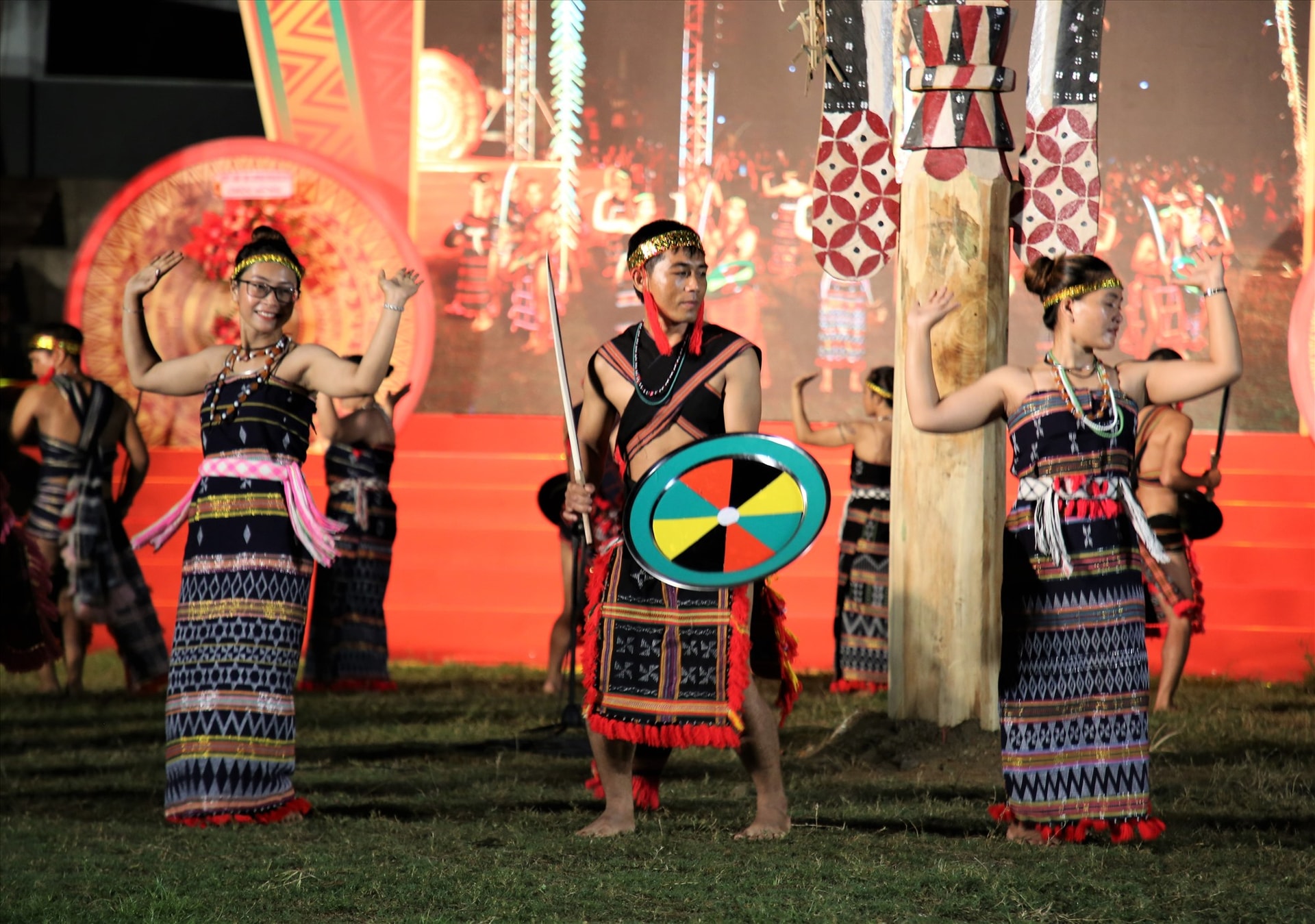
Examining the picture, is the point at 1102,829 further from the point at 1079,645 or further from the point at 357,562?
the point at 357,562

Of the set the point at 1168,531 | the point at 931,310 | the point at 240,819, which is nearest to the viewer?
the point at 931,310

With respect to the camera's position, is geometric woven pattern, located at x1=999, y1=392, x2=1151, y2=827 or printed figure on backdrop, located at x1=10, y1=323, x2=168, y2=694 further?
printed figure on backdrop, located at x1=10, y1=323, x2=168, y2=694

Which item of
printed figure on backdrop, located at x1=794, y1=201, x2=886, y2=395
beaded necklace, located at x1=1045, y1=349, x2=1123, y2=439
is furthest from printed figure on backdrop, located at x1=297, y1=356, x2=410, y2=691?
beaded necklace, located at x1=1045, y1=349, x2=1123, y2=439

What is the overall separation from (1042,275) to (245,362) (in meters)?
2.27

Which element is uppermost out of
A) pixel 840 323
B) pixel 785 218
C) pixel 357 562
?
pixel 785 218

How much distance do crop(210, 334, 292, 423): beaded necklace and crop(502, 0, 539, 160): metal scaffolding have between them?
500cm

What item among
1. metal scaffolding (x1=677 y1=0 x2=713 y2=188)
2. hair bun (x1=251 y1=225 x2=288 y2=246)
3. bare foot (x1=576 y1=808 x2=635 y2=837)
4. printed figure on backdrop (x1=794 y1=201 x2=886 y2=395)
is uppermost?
metal scaffolding (x1=677 y1=0 x2=713 y2=188)

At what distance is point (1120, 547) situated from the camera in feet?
14.7

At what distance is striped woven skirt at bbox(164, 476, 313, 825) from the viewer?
4918mm

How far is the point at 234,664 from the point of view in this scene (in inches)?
195

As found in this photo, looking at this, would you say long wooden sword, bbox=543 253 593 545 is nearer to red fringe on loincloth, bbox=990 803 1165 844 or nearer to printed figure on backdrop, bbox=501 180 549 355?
red fringe on loincloth, bbox=990 803 1165 844

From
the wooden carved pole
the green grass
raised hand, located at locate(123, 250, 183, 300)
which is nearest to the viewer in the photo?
the green grass

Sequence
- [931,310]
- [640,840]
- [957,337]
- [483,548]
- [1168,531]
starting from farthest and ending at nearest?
1. [483,548]
2. [1168,531]
3. [957,337]
4. [640,840]
5. [931,310]

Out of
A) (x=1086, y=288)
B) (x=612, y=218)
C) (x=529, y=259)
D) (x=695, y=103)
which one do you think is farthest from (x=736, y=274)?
(x=1086, y=288)
